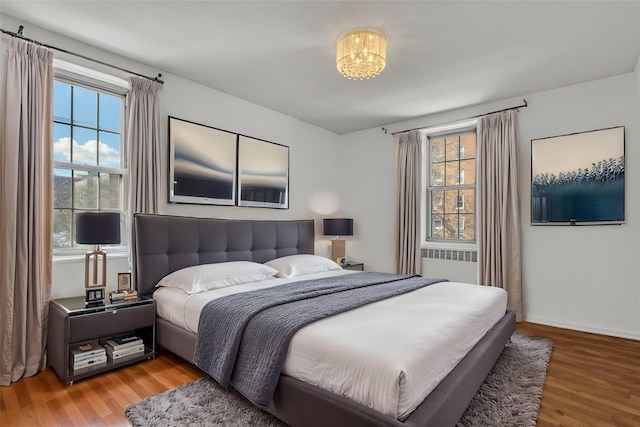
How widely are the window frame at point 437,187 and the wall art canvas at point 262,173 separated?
2.01 m

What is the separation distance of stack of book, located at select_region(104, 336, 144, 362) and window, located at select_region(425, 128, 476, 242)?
12.4 feet

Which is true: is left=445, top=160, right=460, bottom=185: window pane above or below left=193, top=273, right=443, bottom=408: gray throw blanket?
above

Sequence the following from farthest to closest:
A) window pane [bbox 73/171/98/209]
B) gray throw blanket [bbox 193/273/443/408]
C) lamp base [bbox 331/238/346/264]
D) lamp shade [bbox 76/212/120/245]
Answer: lamp base [bbox 331/238/346/264] < window pane [bbox 73/171/98/209] < lamp shade [bbox 76/212/120/245] < gray throw blanket [bbox 193/273/443/408]

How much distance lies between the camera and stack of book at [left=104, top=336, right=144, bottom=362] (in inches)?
101

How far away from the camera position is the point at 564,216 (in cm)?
364

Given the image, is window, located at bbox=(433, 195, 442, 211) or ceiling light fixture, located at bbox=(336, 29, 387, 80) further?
window, located at bbox=(433, 195, 442, 211)

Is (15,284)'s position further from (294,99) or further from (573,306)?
(573,306)

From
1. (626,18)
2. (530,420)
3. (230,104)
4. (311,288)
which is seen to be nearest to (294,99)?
(230,104)

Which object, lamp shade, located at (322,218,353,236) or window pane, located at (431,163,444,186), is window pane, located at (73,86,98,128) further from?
window pane, located at (431,163,444,186)

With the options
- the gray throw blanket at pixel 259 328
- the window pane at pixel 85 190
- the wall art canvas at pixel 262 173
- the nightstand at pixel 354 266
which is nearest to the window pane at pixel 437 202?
the nightstand at pixel 354 266

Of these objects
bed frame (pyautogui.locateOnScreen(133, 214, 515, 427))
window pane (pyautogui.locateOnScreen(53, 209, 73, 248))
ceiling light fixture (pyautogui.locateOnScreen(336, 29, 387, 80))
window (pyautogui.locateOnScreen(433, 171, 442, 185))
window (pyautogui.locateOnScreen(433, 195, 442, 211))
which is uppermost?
ceiling light fixture (pyautogui.locateOnScreen(336, 29, 387, 80))

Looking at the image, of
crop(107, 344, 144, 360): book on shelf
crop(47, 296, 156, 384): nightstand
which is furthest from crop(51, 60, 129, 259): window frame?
crop(107, 344, 144, 360): book on shelf

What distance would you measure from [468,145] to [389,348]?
3768 mm

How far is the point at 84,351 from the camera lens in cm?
244
